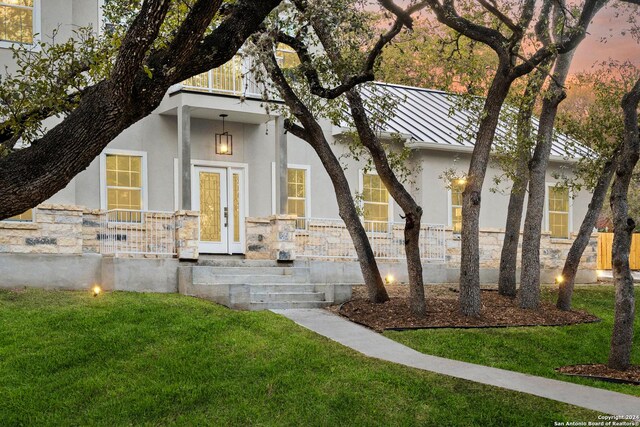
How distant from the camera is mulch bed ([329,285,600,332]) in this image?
44.5 feet

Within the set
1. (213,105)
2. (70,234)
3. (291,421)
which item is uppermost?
(213,105)

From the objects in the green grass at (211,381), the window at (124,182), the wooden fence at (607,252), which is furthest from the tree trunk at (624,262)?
the wooden fence at (607,252)

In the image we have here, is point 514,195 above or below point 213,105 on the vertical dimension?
below

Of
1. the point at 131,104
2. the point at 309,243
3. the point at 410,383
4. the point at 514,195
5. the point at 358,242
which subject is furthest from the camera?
the point at 309,243

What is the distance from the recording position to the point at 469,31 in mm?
13539

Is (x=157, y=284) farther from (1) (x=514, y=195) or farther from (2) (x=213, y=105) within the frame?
(1) (x=514, y=195)

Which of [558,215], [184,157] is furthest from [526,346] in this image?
[558,215]

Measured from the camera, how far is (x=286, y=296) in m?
15.2

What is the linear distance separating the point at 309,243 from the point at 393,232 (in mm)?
2241

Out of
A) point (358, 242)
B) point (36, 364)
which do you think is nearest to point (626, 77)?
point (358, 242)

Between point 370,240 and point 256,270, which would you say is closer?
point 256,270

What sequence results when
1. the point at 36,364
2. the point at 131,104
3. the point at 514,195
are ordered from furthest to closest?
the point at 514,195, the point at 36,364, the point at 131,104

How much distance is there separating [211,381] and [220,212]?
9406 mm

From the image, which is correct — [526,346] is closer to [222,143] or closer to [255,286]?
[255,286]
